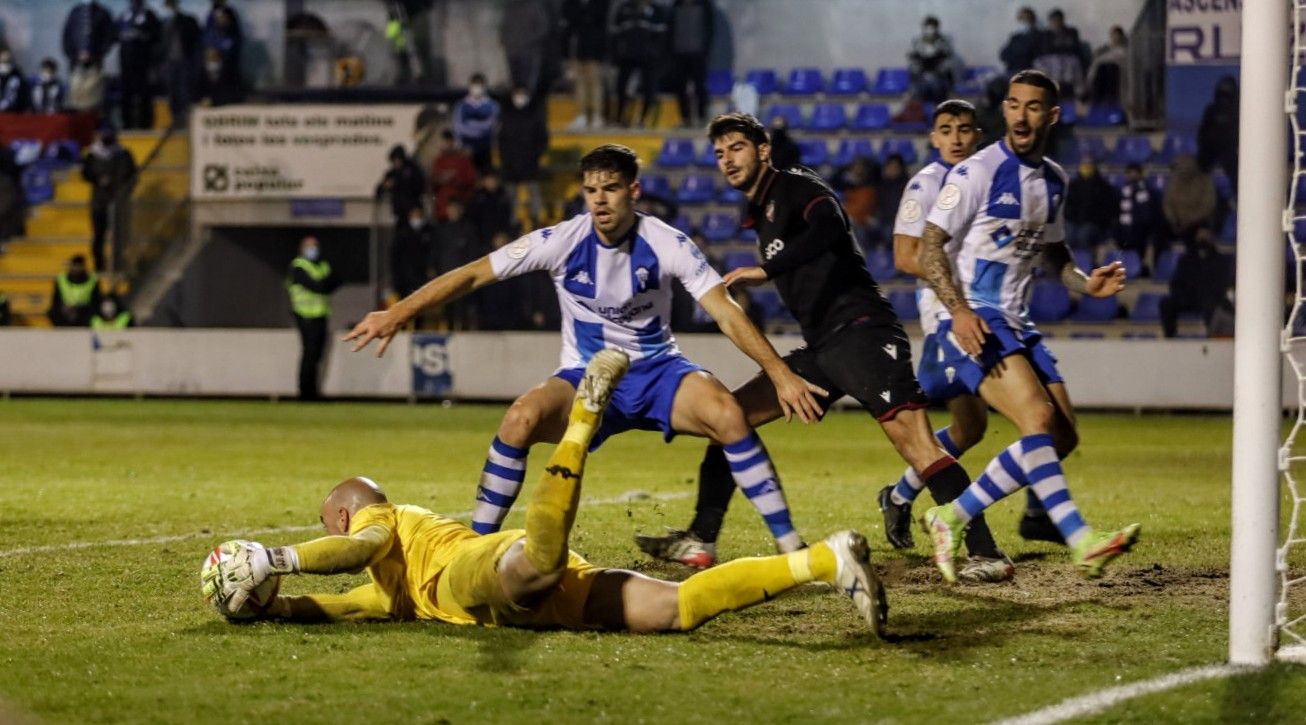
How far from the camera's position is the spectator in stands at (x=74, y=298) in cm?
2347

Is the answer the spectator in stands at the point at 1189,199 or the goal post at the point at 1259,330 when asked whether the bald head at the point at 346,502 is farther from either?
the spectator in stands at the point at 1189,199

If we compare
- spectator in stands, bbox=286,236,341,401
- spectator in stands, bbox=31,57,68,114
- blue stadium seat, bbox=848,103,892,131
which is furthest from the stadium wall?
spectator in stands, bbox=31,57,68,114

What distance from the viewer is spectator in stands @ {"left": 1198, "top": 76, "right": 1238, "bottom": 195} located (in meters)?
22.5

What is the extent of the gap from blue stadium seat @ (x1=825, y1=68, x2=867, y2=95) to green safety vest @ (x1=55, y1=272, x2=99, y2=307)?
11.0 meters

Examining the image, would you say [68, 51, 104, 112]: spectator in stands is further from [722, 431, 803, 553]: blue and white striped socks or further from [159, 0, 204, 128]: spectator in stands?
[722, 431, 803, 553]: blue and white striped socks

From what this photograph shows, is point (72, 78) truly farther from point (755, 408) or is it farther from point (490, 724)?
point (490, 724)

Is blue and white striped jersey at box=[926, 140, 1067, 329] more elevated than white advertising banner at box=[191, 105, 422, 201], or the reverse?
white advertising banner at box=[191, 105, 422, 201]

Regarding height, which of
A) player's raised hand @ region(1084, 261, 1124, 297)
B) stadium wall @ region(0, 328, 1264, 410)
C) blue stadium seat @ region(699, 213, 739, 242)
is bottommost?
stadium wall @ region(0, 328, 1264, 410)

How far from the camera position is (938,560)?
24.0 ft

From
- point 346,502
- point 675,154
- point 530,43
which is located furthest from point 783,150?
point 346,502

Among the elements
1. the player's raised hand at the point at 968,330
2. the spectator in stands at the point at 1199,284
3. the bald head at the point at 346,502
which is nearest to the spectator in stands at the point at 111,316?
the spectator in stands at the point at 1199,284

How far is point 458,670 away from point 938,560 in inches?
100

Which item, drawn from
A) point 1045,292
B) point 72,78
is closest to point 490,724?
point 1045,292

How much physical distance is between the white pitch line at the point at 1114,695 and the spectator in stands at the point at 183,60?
2402 cm
